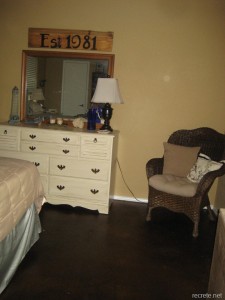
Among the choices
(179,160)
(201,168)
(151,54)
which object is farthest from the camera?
(151,54)

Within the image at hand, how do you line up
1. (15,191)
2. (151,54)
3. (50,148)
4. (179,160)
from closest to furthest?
1. (15,191)
2. (179,160)
3. (50,148)
4. (151,54)

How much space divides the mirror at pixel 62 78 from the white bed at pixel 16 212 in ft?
4.74

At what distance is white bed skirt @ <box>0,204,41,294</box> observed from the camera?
1911 mm

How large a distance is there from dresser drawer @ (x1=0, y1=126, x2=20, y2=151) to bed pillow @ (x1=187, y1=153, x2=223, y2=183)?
2019 millimetres

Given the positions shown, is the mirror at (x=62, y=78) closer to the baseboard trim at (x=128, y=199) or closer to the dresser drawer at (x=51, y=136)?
the dresser drawer at (x=51, y=136)

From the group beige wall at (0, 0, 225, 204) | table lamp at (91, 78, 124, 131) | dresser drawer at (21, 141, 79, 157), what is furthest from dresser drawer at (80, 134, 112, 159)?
beige wall at (0, 0, 225, 204)

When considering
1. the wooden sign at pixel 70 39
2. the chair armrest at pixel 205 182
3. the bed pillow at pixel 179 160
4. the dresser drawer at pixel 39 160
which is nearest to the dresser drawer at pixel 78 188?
the dresser drawer at pixel 39 160

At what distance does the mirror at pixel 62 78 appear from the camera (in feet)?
11.5

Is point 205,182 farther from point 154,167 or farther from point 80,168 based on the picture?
point 80,168

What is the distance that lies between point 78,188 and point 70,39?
1.85 meters

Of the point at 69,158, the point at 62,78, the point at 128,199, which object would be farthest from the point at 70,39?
the point at 128,199

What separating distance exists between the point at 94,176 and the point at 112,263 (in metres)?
1.14

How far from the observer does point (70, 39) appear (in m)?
3.52

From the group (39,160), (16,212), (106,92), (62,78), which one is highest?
(62,78)
